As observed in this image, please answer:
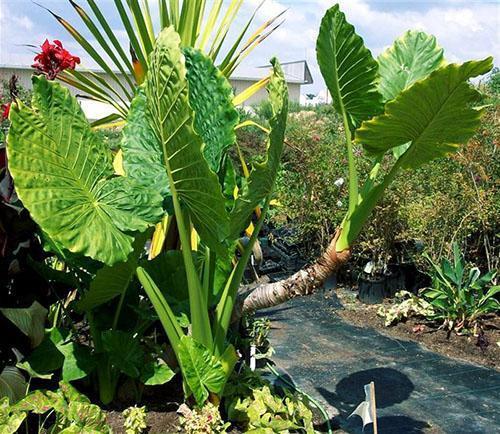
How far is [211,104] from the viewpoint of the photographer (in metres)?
2.30

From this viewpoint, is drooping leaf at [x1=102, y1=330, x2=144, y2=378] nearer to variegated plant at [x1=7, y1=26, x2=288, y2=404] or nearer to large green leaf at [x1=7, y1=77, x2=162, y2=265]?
variegated plant at [x1=7, y1=26, x2=288, y2=404]

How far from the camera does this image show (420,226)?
454cm

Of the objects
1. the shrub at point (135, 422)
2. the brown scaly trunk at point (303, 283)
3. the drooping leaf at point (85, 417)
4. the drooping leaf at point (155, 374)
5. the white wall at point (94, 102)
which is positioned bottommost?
the shrub at point (135, 422)

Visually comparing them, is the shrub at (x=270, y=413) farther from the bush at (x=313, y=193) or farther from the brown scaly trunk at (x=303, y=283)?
the bush at (x=313, y=193)

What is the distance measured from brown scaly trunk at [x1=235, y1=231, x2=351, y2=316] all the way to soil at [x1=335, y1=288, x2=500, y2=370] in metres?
2.06

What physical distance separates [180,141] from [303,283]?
67 cm

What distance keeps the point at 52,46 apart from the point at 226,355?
146cm

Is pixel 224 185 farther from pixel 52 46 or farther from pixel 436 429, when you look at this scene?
pixel 436 429

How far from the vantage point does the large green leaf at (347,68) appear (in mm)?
2135

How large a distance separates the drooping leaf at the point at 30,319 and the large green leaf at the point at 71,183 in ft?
1.45

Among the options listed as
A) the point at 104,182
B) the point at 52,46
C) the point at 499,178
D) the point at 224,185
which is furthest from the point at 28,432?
the point at 499,178

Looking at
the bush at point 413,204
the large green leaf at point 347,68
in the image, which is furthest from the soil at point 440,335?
the large green leaf at point 347,68

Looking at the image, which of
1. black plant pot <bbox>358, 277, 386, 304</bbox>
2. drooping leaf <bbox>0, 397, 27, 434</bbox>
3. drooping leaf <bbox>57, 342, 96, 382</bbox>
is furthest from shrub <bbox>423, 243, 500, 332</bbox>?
drooping leaf <bbox>0, 397, 27, 434</bbox>

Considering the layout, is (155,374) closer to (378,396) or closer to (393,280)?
(378,396)
